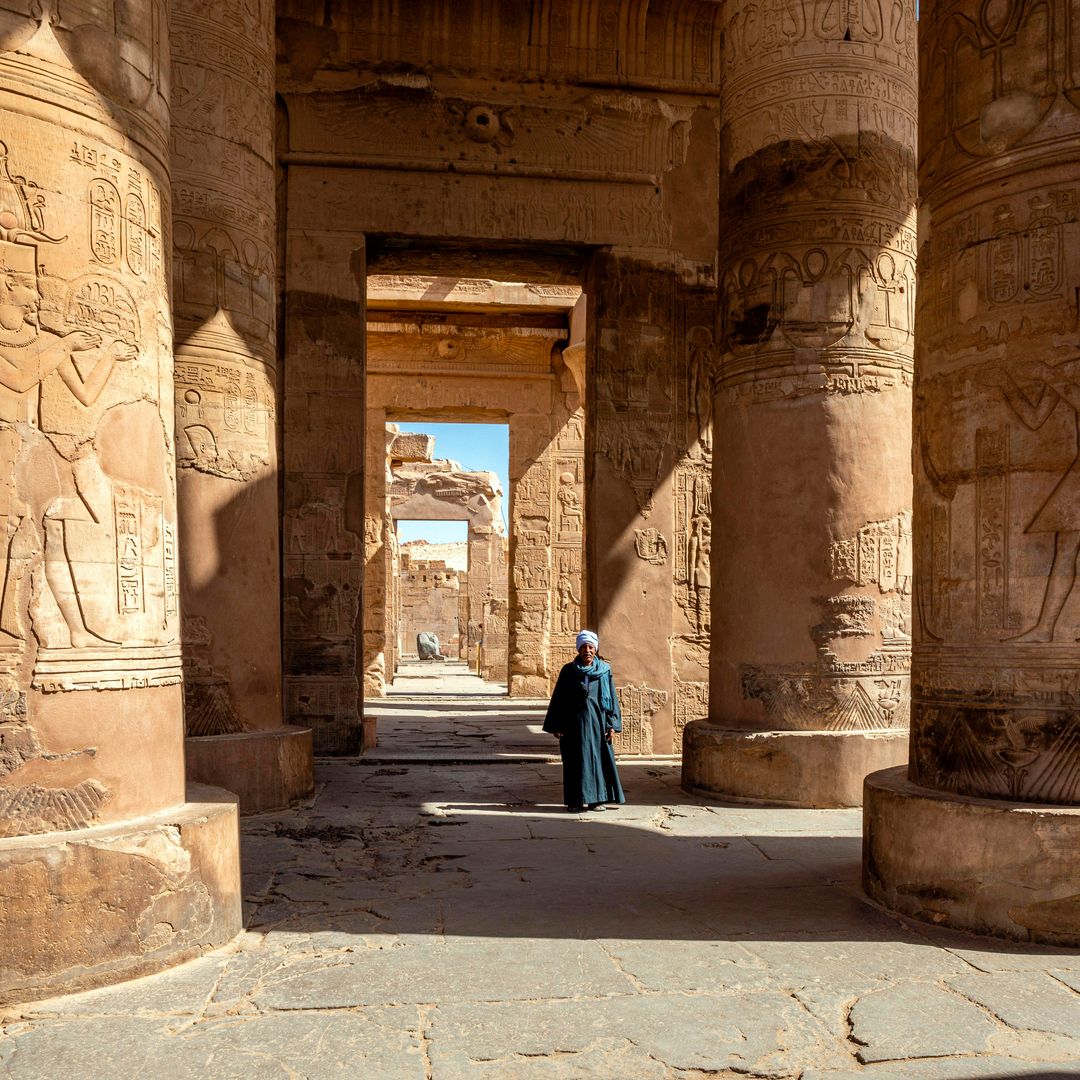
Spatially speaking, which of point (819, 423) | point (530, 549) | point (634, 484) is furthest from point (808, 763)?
point (530, 549)

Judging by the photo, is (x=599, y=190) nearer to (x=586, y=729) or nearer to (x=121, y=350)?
(x=586, y=729)

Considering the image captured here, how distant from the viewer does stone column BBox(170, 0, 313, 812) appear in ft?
18.6

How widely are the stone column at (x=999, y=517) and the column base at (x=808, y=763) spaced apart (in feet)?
6.35

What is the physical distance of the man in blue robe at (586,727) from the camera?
6.11m

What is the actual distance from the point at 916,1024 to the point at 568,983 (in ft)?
3.06

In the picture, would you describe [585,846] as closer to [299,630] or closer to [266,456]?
[266,456]

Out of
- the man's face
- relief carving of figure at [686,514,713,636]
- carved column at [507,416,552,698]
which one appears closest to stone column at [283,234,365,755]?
relief carving of figure at [686,514,713,636]

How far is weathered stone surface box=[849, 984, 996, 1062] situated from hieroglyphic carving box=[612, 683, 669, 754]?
5419 millimetres

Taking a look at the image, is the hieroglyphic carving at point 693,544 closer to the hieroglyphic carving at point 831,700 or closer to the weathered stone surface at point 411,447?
the hieroglyphic carving at point 831,700

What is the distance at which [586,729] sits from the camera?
20.4 feet

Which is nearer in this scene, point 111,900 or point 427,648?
point 111,900

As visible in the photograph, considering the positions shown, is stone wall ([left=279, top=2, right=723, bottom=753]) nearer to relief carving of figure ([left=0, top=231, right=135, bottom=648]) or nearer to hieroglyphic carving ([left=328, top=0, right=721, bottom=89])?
hieroglyphic carving ([left=328, top=0, right=721, bottom=89])

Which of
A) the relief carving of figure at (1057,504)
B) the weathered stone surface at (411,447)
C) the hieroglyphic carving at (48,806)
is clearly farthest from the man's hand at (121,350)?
the weathered stone surface at (411,447)

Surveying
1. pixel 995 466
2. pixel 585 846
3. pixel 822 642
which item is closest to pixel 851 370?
pixel 822 642
